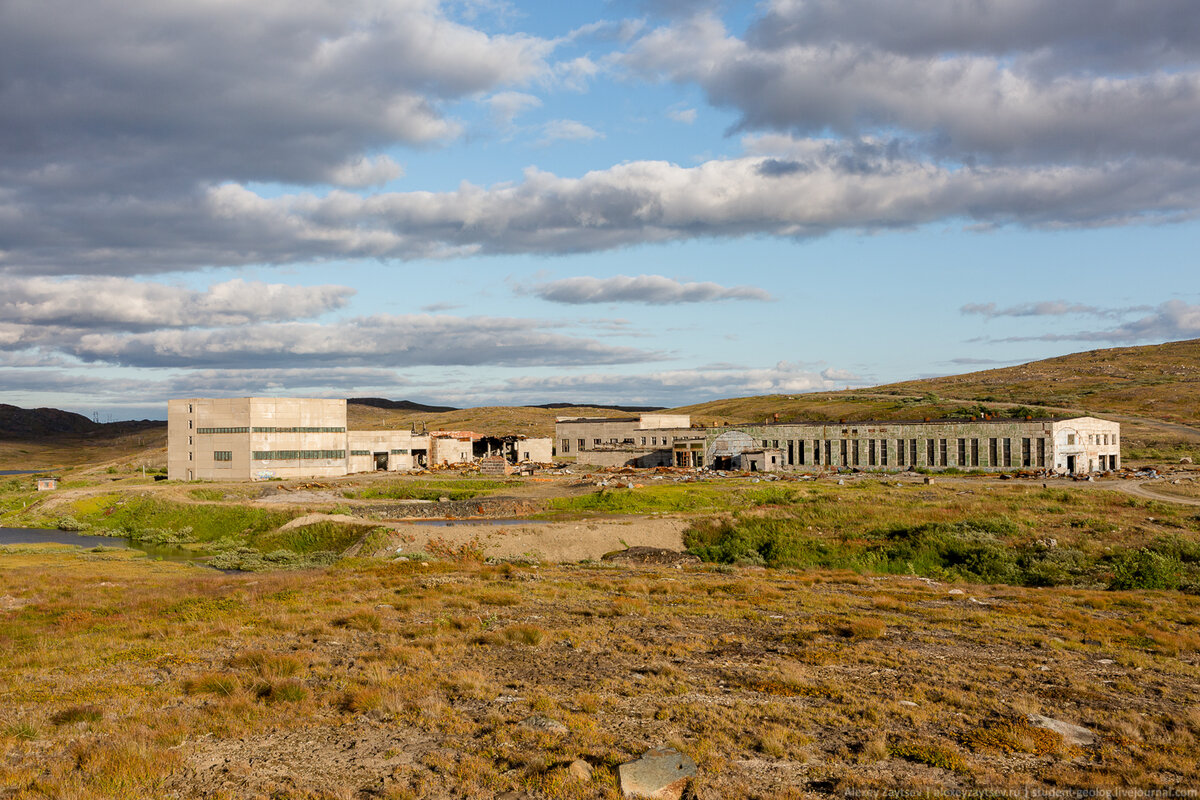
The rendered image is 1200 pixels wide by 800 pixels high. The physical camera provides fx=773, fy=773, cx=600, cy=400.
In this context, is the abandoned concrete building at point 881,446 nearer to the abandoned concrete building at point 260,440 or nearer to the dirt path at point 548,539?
the abandoned concrete building at point 260,440

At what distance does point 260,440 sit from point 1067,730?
94.3 m

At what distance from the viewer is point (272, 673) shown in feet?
57.6

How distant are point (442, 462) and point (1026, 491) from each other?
8090 centimetres

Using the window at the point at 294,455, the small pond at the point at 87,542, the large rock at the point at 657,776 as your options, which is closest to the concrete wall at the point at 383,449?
the window at the point at 294,455

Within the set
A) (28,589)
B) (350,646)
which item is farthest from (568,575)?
(28,589)

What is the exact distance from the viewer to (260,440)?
9400cm

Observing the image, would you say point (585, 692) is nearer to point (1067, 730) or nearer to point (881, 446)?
point (1067, 730)

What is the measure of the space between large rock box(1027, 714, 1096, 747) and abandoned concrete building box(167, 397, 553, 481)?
93115 mm

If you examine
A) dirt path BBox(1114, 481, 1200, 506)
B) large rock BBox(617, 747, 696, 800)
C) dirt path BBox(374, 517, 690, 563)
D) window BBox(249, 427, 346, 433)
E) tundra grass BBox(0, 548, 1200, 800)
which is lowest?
dirt path BBox(374, 517, 690, 563)

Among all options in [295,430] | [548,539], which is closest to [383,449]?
[295,430]

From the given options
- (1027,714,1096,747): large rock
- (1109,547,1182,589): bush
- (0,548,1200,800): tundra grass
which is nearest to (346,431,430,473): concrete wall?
(0,548,1200,800): tundra grass

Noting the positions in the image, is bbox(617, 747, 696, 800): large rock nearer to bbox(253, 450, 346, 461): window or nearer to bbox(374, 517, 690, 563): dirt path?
bbox(374, 517, 690, 563): dirt path

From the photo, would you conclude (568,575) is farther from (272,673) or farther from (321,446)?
(321,446)

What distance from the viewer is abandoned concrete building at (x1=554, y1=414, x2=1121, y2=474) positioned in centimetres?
8700
